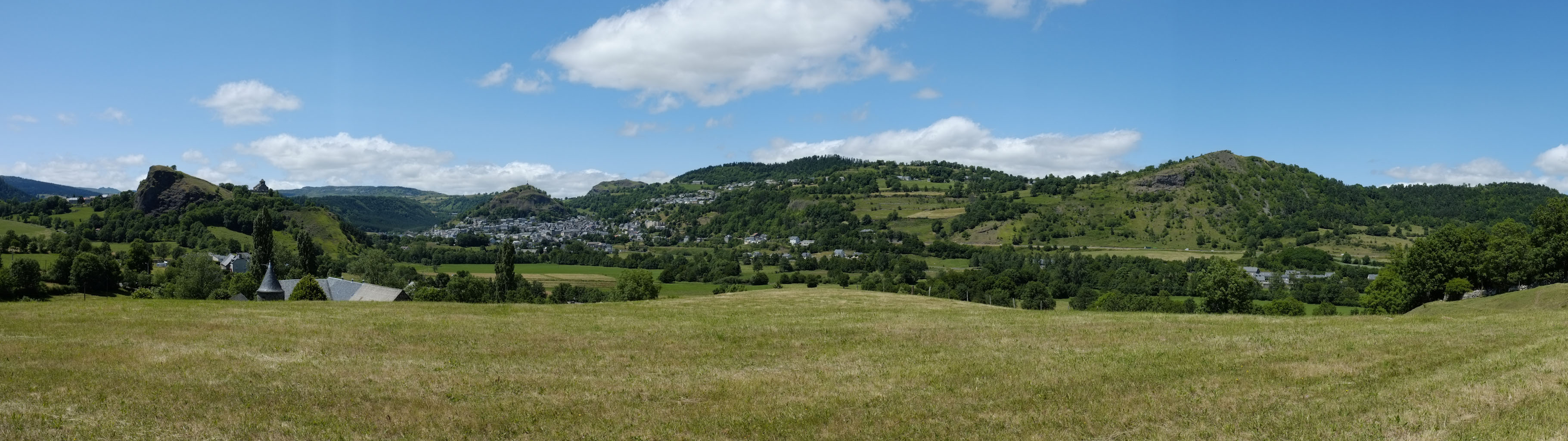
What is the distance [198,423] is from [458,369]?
738cm

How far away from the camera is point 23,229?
18688 cm

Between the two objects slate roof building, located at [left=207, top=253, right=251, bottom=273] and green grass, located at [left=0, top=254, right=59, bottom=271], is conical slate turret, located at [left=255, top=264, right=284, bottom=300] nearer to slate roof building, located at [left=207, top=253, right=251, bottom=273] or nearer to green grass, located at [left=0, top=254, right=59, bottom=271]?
green grass, located at [left=0, top=254, right=59, bottom=271]

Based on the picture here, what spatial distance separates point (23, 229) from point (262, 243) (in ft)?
439

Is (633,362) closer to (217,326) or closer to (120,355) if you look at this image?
(120,355)

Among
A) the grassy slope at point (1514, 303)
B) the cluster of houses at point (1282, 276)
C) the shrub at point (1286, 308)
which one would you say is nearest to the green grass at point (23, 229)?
the shrub at point (1286, 308)

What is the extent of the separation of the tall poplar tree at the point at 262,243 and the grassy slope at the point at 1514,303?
121m

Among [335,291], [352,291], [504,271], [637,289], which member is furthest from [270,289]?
[637,289]

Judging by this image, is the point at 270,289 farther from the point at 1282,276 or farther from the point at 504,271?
the point at 1282,276

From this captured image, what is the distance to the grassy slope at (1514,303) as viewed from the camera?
44688 mm

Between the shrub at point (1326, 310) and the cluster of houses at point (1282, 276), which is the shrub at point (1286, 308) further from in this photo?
the cluster of houses at point (1282, 276)

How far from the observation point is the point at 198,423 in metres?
15.0

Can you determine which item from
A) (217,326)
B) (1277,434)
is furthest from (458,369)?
(1277,434)

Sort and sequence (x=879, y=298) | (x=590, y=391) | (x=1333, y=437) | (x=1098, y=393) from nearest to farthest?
(x=1333, y=437), (x=1098, y=393), (x=590, y=391), (x=879, y=298)

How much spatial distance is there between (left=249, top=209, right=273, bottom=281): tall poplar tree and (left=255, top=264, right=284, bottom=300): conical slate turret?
36447 millimetres
